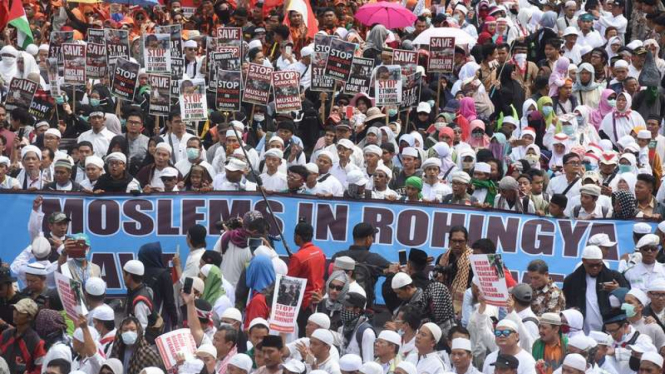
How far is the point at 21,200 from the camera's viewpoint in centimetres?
1978

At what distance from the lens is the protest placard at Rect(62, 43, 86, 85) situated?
23.4m

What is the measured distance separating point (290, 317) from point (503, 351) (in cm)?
178

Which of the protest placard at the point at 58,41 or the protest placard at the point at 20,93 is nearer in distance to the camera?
the protest placard at the point at 20,93

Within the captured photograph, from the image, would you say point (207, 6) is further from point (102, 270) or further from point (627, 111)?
point (102, 270)

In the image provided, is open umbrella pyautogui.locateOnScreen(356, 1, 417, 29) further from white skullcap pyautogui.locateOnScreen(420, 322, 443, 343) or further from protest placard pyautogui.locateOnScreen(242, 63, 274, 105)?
white skullcap pyautogui.locateOnScreen(420, 322, 443, 343)

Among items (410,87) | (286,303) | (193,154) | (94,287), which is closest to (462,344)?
(286,303)

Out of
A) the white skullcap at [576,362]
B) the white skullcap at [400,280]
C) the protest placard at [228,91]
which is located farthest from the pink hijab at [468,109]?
the white skullcap at [576,362]

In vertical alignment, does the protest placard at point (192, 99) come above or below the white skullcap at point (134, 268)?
above

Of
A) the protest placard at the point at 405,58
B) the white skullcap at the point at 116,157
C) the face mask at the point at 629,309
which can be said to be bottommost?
the face mask at the point at 629,309

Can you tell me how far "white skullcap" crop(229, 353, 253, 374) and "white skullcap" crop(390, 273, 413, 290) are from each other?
6.58 feet

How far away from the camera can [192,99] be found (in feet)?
73.1

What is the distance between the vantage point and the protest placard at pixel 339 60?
2323cm

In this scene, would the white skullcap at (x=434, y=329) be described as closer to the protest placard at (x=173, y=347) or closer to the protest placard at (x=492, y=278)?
the protest placard at (x=492, y=278)

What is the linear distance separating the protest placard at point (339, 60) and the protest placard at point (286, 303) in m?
6.86
